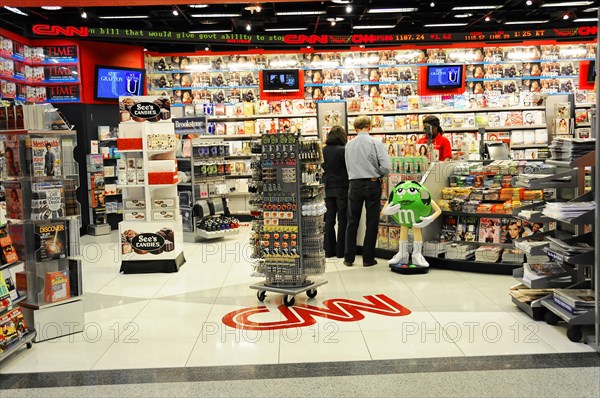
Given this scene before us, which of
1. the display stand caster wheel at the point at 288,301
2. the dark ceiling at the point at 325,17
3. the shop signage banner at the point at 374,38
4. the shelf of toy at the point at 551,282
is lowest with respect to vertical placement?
the display stand caster wheel at the point at 288,301

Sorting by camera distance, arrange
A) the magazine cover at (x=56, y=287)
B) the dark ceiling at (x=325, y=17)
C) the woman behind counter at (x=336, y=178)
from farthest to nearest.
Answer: the dark ceiling at (x=325, y=17), the woman behind counter at (x=336, y=178), the magazine cover at (x=56, y=287)

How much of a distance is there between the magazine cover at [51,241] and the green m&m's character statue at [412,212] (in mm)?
3461

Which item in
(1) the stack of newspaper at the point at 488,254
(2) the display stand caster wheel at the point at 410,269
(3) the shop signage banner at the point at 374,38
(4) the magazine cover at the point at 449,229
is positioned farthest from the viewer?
(3) the shop signage banner at the point at 374,38

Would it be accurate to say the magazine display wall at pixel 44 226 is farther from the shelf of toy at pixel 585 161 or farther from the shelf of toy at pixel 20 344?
the shelf of toy at pixel 585 161

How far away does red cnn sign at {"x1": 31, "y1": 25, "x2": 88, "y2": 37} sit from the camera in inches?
412

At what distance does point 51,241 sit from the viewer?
16.8ft

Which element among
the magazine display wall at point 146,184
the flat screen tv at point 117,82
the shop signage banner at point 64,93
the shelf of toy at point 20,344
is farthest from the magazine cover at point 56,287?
the flat screen tv at point 117,82

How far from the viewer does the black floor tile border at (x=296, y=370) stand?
4070 millimetres

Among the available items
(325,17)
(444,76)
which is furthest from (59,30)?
(444,76)

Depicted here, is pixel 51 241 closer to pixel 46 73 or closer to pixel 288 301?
pixel 288 301

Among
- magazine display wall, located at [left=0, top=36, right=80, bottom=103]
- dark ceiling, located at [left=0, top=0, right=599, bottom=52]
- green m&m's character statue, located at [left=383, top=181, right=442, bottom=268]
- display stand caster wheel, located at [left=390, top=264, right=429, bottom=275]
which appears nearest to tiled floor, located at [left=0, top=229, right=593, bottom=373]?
display stand caster wheel, located at [left=390, top=264, right=429, bottom=275]

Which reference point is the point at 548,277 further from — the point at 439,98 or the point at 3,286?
the point at 439,98

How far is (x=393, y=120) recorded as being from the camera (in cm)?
1197

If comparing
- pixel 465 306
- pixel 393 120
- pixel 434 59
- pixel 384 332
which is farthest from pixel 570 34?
pixel 384 332
